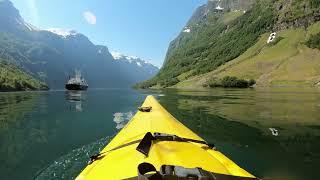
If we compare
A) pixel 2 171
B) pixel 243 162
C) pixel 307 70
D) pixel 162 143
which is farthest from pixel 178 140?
pixel 307 70

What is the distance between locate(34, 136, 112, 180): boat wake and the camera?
15.5m

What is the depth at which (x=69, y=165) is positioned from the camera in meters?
17.3

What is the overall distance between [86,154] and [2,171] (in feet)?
15.3

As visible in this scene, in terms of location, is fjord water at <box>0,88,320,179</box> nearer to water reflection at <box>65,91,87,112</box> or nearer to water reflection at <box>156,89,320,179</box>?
water reflection at <box>156,89,320,179</box>

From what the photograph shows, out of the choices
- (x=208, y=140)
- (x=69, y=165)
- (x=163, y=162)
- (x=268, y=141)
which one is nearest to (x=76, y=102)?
(x=208, y=140)

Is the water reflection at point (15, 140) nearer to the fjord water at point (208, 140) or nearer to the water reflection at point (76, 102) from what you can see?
the fjord water at point (208, 140)

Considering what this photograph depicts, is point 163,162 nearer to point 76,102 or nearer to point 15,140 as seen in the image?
point 15,140

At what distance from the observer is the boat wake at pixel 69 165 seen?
611 inches

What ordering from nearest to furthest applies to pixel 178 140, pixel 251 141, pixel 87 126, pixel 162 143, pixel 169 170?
pixel 169 170 < pixel 162 143 < pixel 178 140 < pixel 251 141 < pixel 87 126

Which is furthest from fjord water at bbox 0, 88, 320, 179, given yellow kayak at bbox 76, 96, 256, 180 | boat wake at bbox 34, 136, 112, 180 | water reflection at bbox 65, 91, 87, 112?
water reflection at bbox 65, 91, 87, 112

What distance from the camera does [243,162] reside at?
17.3 meters

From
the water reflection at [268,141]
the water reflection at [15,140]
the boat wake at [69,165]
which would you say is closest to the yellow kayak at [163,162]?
the boat wake at [69,165]

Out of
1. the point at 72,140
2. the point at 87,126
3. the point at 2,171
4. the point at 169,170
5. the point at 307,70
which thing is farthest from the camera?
the point at 307,70

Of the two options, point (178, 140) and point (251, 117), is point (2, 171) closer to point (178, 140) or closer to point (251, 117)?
point (178, 140)
